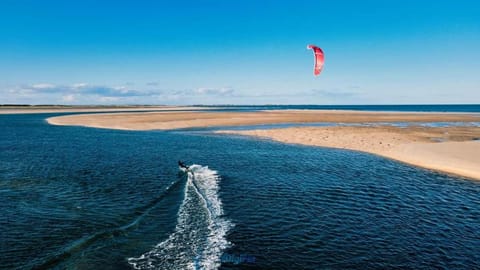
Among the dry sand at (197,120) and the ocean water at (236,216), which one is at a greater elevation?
the dry sand at (197,120)

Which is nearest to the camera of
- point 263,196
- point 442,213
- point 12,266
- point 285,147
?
point 12,266

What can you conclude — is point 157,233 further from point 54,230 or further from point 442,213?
point 442,213

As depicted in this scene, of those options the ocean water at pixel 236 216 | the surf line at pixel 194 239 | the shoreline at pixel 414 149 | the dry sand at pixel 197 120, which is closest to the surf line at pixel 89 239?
the ocean water at pixel 236 216

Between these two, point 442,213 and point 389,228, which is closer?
point 389,228

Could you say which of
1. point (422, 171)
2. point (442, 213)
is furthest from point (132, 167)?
point (422, 171)

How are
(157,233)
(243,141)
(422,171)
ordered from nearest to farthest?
1. (157,233)
2. (422,171)
3. (243,141)

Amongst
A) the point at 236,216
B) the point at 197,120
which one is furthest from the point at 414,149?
the point at 197,120

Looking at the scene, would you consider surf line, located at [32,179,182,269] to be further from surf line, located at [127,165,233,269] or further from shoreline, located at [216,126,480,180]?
shoreline, located at [216,126,480,180]

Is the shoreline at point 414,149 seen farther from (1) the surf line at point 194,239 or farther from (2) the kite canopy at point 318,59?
(1) the surf line at point 194,239
